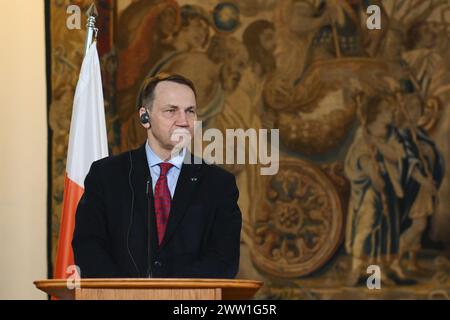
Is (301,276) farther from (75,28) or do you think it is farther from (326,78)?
(75,28)

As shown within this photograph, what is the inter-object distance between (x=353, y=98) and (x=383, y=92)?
28 cm

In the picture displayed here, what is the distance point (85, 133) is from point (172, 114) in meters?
2.57

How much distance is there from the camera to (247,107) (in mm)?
9133

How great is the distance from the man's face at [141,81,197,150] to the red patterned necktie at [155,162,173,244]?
5.2 inches

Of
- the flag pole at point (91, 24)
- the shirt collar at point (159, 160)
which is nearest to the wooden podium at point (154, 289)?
the shirt collar at point (159, 160)

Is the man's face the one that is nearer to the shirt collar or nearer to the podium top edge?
the shirt collar

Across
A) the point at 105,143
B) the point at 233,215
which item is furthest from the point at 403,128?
the point at 233,215

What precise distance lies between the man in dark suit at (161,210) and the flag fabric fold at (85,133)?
83.0 inches

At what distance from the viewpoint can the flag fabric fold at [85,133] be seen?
7.61 metres

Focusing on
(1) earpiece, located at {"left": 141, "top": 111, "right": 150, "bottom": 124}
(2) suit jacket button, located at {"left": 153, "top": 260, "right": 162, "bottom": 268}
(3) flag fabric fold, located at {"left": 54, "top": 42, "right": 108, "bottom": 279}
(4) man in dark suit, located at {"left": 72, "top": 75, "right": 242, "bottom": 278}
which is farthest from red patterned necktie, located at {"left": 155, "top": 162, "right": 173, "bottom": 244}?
(3) flag fabric fold, located at {"left": 54, "top": 42, "right": 108, "bottom": 279}

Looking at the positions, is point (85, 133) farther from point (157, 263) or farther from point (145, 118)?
point (157, 263)

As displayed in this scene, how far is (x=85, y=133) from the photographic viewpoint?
7848mm
